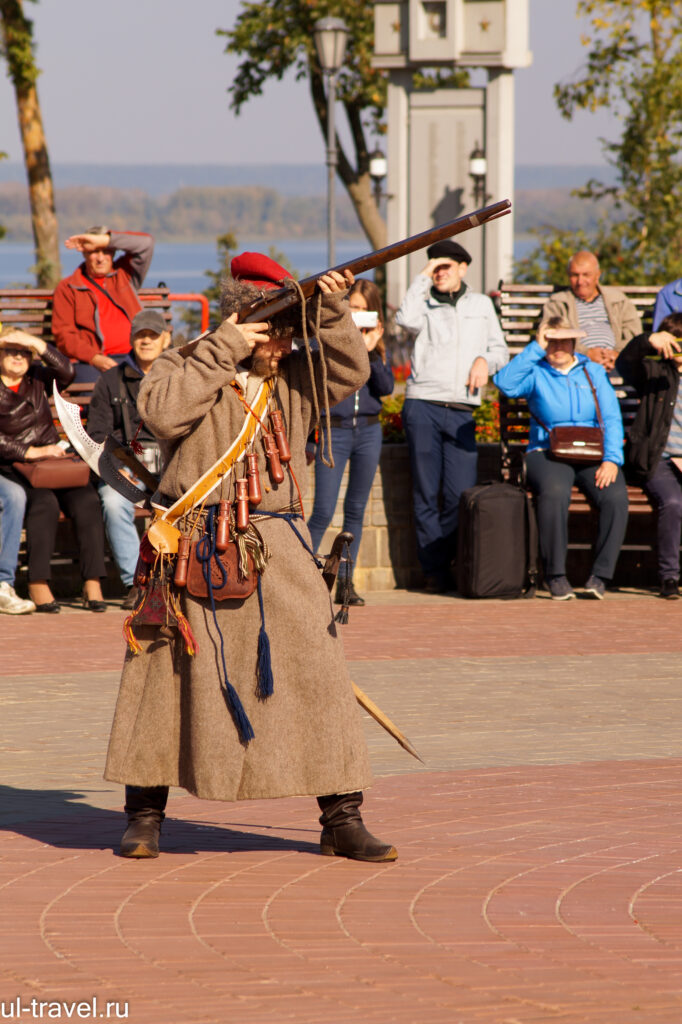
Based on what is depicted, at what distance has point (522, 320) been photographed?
42.8ft

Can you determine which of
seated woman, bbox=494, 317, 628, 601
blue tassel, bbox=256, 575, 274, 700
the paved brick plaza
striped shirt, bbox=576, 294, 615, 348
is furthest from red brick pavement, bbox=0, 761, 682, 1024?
striped shirt, bbox=576, 294, 615, 348

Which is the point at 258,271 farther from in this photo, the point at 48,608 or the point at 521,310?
the point at 521,310

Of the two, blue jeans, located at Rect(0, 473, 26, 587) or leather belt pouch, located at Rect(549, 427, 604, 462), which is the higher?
leather belt pouch, located at Rect(549, 427, 604, 462)

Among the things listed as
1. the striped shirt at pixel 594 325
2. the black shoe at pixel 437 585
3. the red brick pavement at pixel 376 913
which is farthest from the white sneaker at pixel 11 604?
the red brick pavement at pixel 376 913

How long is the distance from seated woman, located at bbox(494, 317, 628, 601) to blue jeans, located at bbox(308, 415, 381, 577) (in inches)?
41.4

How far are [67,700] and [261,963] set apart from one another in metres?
4.15

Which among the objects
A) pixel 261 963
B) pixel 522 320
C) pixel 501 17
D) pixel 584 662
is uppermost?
pixel 501 17

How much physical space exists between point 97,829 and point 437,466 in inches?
255

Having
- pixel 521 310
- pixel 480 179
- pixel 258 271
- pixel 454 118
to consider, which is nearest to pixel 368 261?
pixel 258 271

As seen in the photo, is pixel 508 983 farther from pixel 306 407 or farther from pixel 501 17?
pixel 501 17

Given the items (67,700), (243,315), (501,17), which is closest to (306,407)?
(243,315)

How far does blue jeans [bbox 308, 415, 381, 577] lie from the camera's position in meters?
11.4

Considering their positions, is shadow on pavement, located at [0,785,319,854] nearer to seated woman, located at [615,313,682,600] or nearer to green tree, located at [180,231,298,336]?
seated woman, located at [615,313,682,600]

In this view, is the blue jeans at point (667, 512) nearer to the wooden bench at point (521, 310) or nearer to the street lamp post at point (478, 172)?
the wooden bench at point (521, 310)
